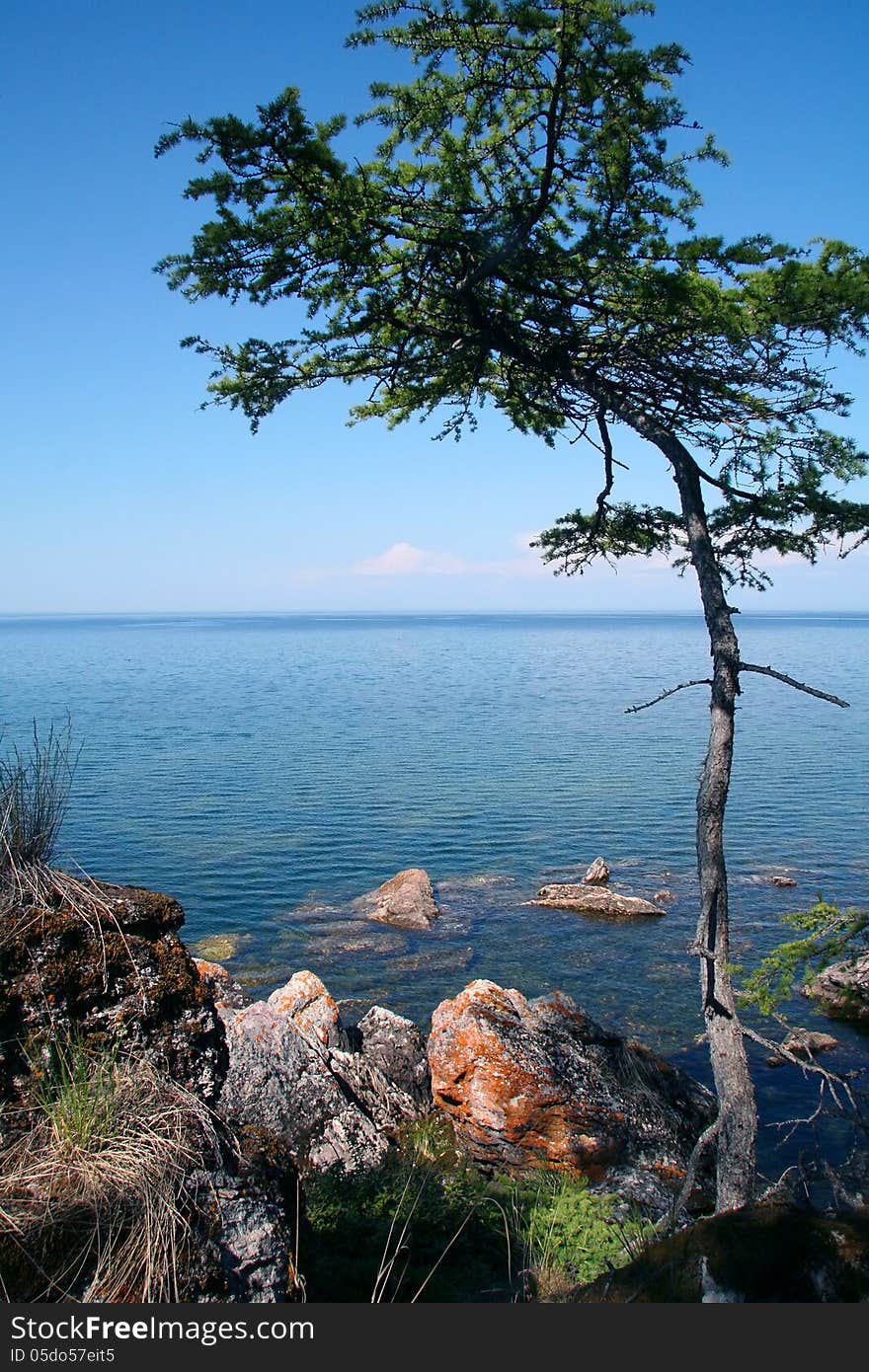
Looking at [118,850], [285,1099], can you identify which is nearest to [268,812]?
[118,850]

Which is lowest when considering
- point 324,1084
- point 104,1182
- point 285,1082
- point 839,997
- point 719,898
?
point 839,997

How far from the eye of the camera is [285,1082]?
418 inches

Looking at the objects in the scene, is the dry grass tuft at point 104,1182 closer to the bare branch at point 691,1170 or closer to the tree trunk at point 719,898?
the bare branch at point 691,1170

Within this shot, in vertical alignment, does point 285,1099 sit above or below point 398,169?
below

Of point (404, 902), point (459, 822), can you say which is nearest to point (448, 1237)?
point (404, 902)

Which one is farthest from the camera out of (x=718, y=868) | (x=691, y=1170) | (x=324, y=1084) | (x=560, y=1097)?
(x=560, y=1097)

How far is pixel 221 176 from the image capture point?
23.7 feet

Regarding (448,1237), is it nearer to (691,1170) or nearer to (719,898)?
(691,1170)

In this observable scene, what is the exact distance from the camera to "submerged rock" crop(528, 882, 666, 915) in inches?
1027

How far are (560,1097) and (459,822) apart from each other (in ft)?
79.9

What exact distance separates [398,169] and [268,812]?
1250 inches

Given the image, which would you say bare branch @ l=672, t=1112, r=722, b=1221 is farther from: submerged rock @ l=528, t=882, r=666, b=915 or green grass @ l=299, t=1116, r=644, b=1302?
Answer: submerged rock @ l=528, t=882, r=666, b=915

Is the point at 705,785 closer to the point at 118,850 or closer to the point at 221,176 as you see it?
the point at 221,176

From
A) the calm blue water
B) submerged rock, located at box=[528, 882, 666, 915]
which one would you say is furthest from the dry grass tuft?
submerged rock, located at box=[528, 882, 666, 915]
